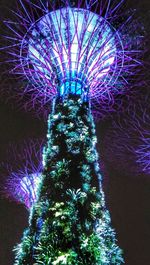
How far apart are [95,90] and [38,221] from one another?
734 cm

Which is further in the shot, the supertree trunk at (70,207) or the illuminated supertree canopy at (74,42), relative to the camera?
the illuminated supertree canopy at (74,42)

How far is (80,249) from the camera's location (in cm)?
964

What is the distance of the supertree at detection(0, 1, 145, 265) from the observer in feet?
32.7

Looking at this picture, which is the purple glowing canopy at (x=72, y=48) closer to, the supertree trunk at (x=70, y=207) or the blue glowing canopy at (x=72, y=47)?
the blue glowing canopy at (x=72, y=47)

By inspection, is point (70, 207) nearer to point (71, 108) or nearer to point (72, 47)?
point (71, 108)

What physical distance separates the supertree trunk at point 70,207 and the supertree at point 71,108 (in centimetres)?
3

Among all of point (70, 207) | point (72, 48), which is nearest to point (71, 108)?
point (72, 48)

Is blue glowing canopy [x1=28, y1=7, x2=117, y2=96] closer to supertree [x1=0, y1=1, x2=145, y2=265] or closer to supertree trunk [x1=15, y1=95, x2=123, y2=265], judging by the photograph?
supertree [x1=0, y1=1, x2=145, y2=265]

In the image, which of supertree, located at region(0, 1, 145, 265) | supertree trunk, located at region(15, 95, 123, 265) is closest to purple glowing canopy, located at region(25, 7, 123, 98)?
supertree, located at region(0, 1, 145, 265)

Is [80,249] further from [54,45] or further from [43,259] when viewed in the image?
[54,45]

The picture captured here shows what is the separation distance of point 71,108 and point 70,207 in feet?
12.7

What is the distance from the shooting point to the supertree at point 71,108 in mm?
9969

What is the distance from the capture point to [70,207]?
34.1 ft

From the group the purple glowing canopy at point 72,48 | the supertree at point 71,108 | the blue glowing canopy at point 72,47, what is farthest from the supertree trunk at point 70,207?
the purple glowing canopy at point 72,48
